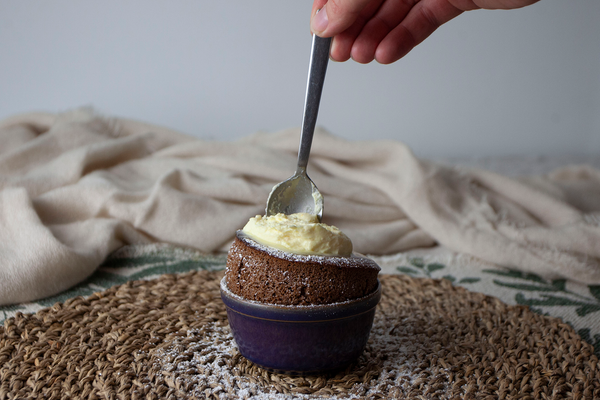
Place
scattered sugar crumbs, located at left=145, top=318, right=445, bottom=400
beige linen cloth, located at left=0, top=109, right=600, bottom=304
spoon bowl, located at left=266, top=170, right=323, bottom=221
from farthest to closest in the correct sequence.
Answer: beige linen cloth, located at left=0, top=109, right=600, bottom=304, spoon bowl, located at left=266, top=170, right=323, bottom=221, scattered sugar crumbs, located at left=145, top=318, right=445, bottom=400

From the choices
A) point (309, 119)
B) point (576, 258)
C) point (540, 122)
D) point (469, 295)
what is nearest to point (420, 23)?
point (309, 119)

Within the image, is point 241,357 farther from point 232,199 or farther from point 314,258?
point 232,199

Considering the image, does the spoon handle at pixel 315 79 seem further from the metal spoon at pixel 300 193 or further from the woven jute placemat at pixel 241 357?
the woven jute placemat at pixel 241 357

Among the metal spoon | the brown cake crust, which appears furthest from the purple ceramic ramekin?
Answer: the metal spoon

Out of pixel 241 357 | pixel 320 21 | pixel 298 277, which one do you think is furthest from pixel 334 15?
pixel 241 357

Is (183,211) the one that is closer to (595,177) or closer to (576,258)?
(576,258)

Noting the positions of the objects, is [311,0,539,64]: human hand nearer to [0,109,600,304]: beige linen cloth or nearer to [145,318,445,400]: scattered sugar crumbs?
[0,109,600,304]: beige linen cloth
